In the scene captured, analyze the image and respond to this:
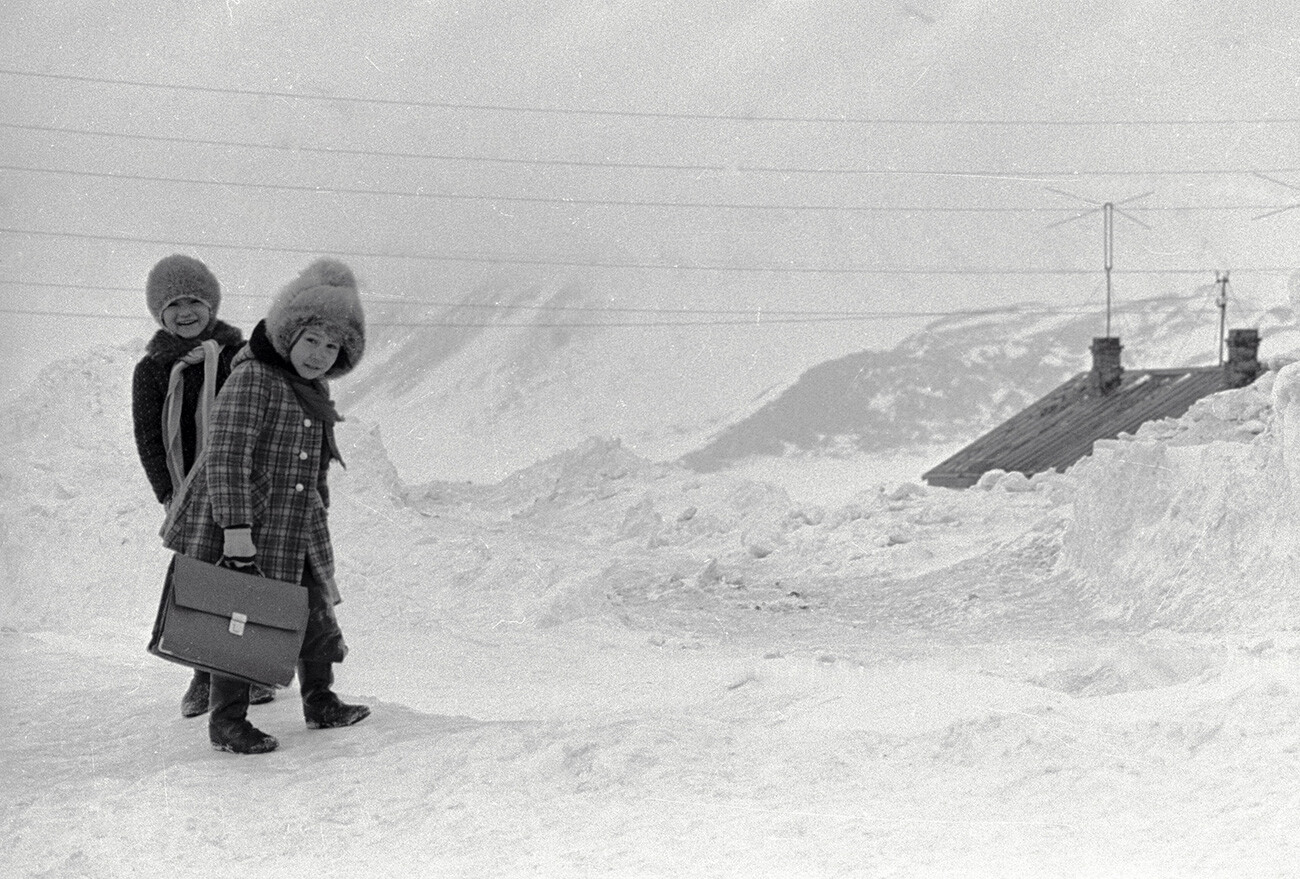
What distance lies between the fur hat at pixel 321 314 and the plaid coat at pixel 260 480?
134mm

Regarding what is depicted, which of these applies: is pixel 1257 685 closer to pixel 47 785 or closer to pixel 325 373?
pixel 325 373

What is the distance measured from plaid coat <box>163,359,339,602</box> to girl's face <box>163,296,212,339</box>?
73 centimetres

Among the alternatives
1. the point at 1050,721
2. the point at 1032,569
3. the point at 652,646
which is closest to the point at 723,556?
the point at 1032,569

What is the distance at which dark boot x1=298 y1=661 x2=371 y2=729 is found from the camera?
580 cm

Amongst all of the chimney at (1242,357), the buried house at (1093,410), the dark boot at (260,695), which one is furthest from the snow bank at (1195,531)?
the chimney at (1242,357)

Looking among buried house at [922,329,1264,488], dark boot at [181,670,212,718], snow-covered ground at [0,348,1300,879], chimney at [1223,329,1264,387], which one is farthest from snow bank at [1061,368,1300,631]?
chimney at [1223,329,1264,387]

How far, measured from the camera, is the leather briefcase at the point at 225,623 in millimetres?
5340

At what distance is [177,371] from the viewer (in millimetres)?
6148

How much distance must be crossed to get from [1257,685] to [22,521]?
987 centimetres

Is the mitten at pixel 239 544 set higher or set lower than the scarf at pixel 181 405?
lower

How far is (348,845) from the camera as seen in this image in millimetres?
4496

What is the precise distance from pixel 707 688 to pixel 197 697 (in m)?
2.69

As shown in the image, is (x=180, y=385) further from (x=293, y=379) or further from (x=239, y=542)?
(x=239, y=542)

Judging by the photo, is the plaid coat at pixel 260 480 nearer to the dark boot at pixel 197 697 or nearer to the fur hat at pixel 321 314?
the fur hat at pixel 321 314
